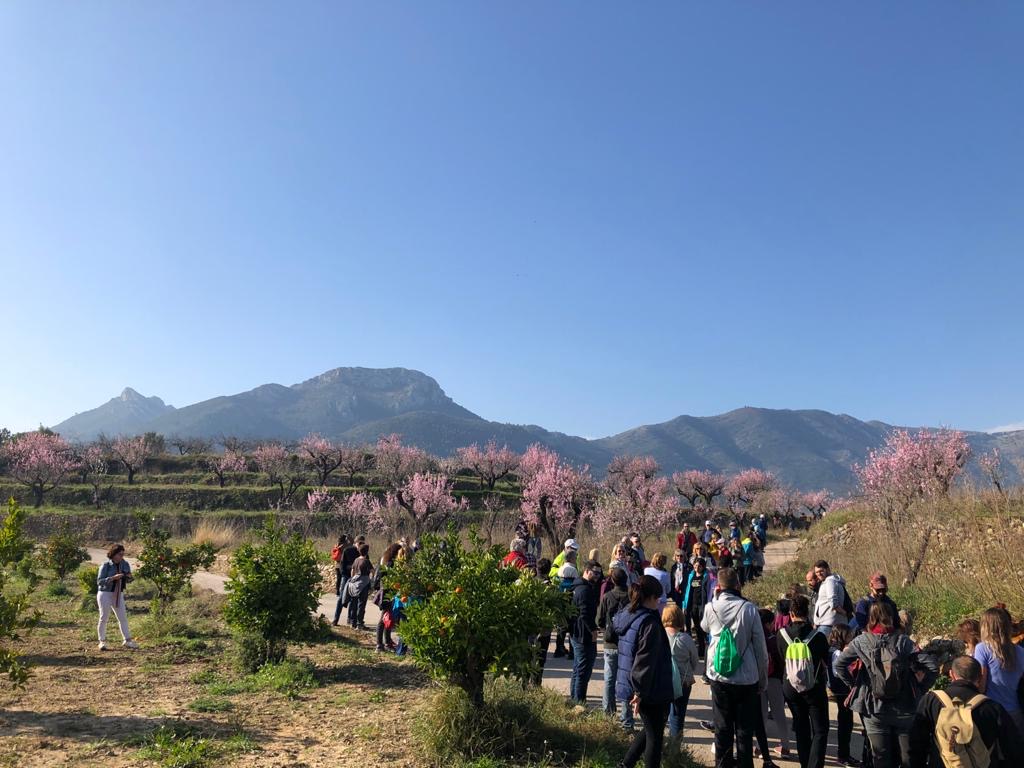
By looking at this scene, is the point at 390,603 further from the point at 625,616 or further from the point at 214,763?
the point at 625,616

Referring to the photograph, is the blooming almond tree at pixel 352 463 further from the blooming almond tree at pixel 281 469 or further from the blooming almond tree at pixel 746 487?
the blooming almond tree at pixel 746 487

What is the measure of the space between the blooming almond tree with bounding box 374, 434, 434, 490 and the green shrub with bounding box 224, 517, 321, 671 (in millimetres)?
32759

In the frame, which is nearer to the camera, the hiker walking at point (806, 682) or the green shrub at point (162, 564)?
the hiker walking at point (806, 682)

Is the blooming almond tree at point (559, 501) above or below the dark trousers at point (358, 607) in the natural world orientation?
above

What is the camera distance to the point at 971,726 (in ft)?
13.1

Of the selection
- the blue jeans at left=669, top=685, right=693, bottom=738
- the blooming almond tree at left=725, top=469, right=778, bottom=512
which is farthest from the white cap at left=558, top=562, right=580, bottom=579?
the blooming almond tree at left=725, top=469, right=778, bottom=512

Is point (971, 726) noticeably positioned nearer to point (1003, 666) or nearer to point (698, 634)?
point (1003, 666)

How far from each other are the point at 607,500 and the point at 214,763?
765 inches

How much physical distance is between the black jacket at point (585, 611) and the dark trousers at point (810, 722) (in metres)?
2.31

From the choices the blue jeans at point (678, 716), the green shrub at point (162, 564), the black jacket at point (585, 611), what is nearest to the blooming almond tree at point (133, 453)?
the green shrub at point (162, 564)

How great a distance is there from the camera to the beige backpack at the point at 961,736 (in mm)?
3988

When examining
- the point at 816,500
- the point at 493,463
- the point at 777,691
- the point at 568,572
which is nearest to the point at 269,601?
the point at 568,572

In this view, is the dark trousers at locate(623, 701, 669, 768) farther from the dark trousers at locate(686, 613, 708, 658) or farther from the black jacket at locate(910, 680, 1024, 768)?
the dark trousers at locate(686, 613, 708, 658)

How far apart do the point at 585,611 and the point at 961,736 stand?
13.3 ft
